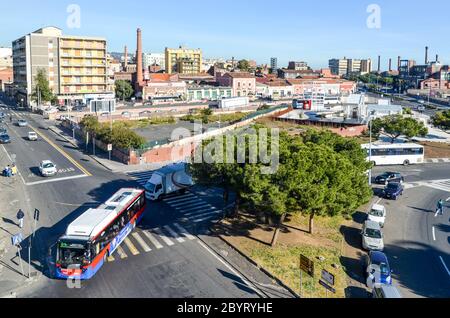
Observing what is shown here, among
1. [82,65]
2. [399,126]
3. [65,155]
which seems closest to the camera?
[65,155]

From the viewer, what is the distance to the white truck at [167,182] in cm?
2905

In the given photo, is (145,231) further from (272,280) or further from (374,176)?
(374,176)

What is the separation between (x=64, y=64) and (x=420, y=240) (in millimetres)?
86873

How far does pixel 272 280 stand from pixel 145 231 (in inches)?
342

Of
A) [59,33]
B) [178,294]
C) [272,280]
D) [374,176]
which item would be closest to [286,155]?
[272,280]

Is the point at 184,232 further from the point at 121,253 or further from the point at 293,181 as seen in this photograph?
the point at 293,181

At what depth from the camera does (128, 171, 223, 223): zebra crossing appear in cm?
2595

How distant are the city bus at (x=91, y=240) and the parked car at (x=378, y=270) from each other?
12050 mm

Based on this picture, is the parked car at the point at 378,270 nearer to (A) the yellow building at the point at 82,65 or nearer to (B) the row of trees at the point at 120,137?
(B) the row of trees at the point at 120,137

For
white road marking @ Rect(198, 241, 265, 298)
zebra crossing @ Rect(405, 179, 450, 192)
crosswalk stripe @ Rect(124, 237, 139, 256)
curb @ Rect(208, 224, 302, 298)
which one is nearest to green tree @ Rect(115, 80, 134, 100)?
zebra crossing @ Rect(405, 179, 450, 192)

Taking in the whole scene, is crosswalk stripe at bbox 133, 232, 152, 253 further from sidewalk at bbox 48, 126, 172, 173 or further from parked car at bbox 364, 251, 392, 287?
sidewalk at bbox 48, 126, 172, 173

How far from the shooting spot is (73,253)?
56.7ft

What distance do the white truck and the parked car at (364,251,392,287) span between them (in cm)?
1404

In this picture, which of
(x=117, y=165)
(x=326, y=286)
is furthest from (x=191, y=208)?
(x=117, y=165)
